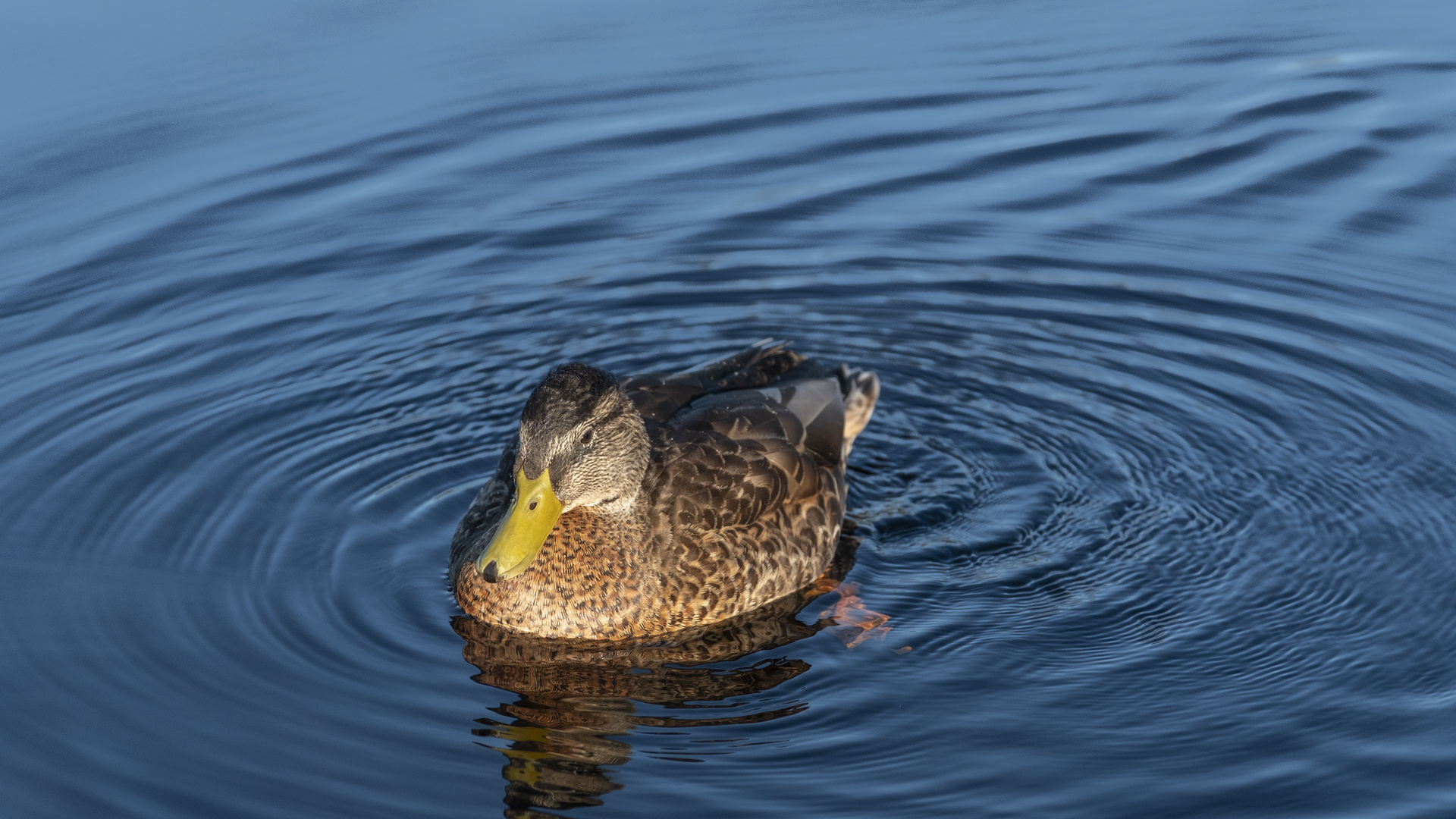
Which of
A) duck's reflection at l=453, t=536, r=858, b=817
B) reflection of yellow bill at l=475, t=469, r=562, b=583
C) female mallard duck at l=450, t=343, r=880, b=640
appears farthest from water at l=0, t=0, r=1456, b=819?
reflection of yellow bill at l=475, t=469, r=562, b=583

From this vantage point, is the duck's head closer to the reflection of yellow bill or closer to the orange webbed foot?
the reflection of yellow bill

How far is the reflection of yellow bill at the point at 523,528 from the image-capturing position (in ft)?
26.7

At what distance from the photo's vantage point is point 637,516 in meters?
8.89

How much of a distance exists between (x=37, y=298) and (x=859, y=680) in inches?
314

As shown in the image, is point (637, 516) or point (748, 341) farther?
point (748, 341)

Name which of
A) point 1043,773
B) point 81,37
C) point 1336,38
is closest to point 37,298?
point 81,37

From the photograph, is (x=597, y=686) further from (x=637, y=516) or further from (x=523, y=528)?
(x=637, y=516)

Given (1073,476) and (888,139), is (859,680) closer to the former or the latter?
(1073,476)

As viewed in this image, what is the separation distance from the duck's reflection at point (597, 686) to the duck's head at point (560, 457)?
0.51 m

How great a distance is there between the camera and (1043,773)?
7359 mm

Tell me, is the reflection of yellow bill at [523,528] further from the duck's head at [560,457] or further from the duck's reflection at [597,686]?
the duck's reflection at [597,686]

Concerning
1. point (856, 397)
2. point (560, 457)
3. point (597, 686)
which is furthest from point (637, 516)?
point (856, 397)

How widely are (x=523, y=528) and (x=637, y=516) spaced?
87 centimetres

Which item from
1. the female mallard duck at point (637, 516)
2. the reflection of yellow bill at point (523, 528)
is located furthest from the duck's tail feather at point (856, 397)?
the reflection of yellow bill at point (523, 528)
